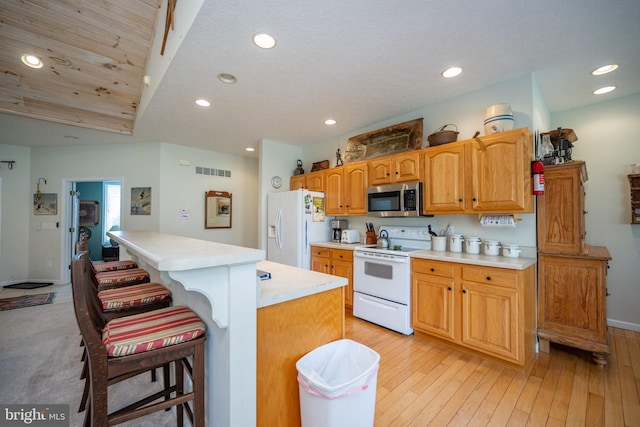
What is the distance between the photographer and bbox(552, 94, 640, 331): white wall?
2836 mm

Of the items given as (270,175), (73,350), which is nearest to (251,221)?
(270,175)

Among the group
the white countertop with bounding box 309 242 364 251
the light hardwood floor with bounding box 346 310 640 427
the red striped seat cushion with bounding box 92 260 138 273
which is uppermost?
the white countertop with bounding box 309 242 364 251

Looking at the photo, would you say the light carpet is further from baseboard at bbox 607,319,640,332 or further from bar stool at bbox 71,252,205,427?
baseboard at bbox 607,319,640,332

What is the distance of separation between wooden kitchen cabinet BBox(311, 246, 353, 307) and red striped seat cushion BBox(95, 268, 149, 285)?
218cm

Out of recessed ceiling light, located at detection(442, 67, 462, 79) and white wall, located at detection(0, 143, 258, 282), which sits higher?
recessed ceiling light, located at detection(442, 67, 462, 79)

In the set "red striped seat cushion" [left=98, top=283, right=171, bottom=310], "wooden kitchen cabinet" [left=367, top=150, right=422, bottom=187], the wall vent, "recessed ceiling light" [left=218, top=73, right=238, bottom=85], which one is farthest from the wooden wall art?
"red striped seat cushion" [left=98, top=283, right=171, bottom=310]

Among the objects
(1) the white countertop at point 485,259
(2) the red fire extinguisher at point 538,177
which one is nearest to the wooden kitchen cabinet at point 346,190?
(1) the white countertop at point 485,259

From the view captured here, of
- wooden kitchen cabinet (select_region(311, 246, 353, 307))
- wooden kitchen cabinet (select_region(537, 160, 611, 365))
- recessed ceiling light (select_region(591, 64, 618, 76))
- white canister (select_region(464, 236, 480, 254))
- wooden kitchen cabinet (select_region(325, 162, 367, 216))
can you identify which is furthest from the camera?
wooden kitchen cabinet (select_region(325, 162, 367, 216))

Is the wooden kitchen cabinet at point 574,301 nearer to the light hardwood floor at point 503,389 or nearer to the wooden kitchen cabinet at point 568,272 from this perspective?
the wooden kitchen cabinet at point 568,272

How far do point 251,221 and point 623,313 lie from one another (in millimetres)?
5649

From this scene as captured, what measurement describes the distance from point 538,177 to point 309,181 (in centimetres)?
298

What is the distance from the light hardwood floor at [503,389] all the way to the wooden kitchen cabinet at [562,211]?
3.31 ft

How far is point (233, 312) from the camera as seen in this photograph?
1.09m

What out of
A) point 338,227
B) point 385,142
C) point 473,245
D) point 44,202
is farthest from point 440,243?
point 44,202
